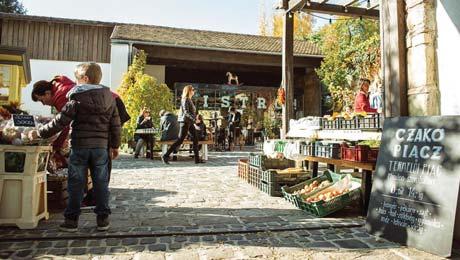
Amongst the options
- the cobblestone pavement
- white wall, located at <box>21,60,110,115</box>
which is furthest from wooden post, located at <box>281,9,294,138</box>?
white wall, located at <box>21,60,110,115</box>

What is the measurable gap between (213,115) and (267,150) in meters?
13.0

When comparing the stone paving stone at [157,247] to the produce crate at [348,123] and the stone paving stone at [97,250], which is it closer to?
the stone paving stone at [97,250]

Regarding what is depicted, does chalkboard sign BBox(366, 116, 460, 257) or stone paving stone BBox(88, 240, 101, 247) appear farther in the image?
stone paving stone BBox(88, 240, 101, 247)

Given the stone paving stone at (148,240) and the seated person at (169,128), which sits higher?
the seated person at (169,128)

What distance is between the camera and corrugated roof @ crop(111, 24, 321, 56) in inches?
659

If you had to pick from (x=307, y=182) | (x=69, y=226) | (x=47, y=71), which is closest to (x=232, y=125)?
(x=47, y=71)

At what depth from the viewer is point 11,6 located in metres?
30.5

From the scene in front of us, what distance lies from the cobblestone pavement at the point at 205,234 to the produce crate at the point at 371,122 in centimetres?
133

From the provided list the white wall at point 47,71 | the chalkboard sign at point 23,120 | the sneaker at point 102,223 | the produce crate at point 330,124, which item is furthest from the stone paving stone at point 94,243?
the white wall at point 47,71

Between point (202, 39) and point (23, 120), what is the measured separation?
15.8 metres

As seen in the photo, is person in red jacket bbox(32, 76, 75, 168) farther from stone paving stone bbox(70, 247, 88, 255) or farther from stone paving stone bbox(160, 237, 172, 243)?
stone paving stone bbox(160, 237, 172, 243)

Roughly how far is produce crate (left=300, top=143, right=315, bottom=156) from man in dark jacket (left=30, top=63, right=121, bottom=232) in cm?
302

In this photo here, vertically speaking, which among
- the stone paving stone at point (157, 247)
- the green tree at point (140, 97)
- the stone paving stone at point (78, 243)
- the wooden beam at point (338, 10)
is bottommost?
the stone paving stone at point (78, 243)

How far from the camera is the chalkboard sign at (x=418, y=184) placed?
2.78 meters
